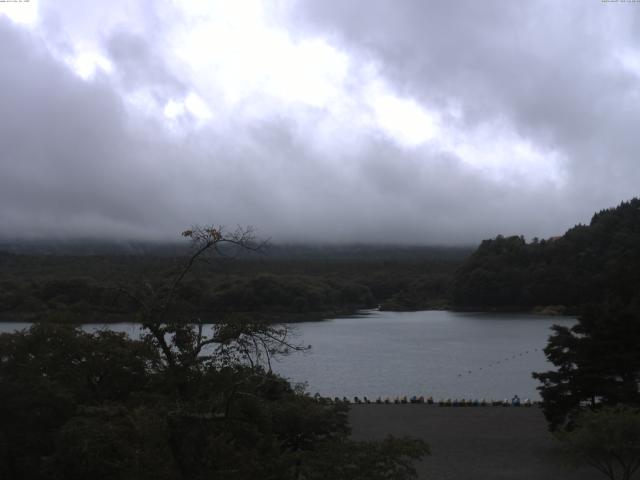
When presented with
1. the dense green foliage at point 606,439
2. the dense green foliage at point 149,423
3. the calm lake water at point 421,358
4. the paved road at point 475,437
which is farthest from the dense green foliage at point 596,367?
the dense green foliage at point 149,423

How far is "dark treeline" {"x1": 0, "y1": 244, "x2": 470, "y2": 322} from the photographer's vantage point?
934 centimetres

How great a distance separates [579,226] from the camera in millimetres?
98062

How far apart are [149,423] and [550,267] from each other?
288 ft

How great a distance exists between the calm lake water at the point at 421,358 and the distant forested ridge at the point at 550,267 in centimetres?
1272

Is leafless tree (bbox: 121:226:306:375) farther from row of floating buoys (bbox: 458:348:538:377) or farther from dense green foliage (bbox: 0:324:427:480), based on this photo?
row of floating buoys (bbox: 458:348:538:377)

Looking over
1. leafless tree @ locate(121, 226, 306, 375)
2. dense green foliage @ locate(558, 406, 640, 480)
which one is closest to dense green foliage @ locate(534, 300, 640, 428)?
dense green foliage @ locate(558, 406, 640, 480)

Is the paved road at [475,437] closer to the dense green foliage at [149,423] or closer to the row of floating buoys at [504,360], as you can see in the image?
the dense green foliage at [149,423]

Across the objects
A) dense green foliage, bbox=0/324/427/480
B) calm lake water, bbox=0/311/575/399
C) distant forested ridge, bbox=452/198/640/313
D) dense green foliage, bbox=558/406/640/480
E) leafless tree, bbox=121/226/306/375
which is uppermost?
distant forested ridge, bbox=452/198/640/313

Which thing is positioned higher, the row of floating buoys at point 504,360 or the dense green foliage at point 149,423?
the dense green foliage at point 149,423

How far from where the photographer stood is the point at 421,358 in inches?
1844

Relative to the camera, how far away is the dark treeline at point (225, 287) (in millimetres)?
9344

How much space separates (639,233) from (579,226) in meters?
11.2

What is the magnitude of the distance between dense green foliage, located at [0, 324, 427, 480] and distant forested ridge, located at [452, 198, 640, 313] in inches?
2989

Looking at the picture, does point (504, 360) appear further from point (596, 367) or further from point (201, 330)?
point (201, 330)
